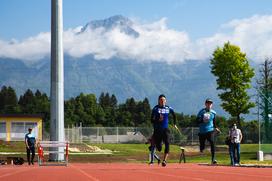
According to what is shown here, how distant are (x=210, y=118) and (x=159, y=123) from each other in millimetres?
2294

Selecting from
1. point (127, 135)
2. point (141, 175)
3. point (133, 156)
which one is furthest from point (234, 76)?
point (141, 175)

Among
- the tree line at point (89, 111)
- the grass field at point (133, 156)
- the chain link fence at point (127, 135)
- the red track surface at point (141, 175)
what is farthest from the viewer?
the tree line at point (89, 111)

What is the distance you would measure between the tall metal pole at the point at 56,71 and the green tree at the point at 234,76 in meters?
28.5

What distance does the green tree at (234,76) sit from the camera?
58375mm

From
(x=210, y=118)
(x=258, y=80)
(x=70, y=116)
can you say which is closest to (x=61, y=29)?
(x=210, y=118)

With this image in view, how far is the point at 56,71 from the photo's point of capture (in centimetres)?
3209

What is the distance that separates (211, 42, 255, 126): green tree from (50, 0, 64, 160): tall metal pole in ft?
93.5

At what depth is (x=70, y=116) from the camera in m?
144

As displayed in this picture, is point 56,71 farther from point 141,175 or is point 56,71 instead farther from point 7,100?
point 7,100

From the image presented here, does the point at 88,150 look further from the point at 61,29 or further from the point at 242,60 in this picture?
the point at 61,29

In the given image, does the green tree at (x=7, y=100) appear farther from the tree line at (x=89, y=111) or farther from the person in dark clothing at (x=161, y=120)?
the person in dark clothing at (x=161, y=120)

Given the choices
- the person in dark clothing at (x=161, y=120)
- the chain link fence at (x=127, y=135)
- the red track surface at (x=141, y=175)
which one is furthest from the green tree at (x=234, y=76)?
the red track surface at (x=141, y=175)

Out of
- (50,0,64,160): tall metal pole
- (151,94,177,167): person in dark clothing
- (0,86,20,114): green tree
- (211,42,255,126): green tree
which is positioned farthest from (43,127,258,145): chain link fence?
(0,86,20,114): green tree

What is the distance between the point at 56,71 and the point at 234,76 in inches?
1141
